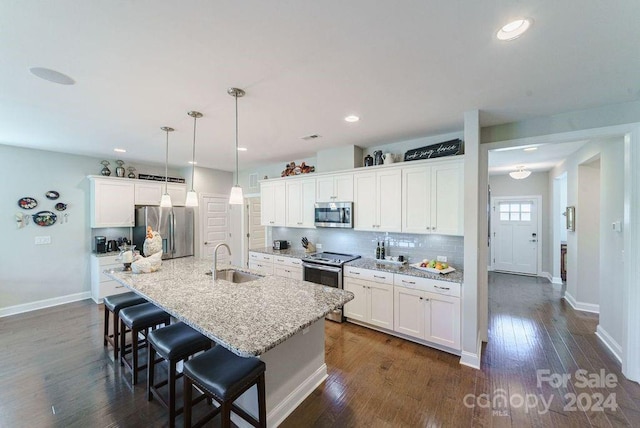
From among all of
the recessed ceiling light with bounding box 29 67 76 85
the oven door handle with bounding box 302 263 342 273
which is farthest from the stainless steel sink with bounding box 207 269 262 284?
the recessed ceiling light with bounding box 29 67 76 85

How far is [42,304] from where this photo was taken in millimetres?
4352

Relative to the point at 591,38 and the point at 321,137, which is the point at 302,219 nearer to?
the point at 321,137

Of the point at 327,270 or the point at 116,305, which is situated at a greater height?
the point at 327,270

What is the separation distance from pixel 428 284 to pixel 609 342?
2329mm

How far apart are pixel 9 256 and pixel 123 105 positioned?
12.7 ft

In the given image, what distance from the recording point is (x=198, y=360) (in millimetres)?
1772

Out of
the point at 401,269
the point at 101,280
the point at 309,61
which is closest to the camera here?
the point at 309,61

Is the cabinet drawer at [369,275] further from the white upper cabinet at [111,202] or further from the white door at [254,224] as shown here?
the white upper cabinet at [111,202]

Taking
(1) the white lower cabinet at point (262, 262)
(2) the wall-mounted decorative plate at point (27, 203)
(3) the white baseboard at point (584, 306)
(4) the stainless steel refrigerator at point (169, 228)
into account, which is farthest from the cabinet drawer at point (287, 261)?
(3) the white baseboard at point (584, 306)

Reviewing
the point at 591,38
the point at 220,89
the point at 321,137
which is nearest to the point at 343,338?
the point at 321,137

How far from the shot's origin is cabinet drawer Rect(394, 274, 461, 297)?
113 inches

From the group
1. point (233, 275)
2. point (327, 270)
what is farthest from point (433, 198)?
point (233, 275)

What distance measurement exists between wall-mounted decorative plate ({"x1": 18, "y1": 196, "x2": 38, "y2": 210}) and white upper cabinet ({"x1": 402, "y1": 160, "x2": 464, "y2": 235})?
6028 millimetres

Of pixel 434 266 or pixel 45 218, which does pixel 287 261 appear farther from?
pixel 45 218
